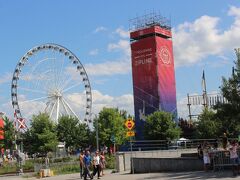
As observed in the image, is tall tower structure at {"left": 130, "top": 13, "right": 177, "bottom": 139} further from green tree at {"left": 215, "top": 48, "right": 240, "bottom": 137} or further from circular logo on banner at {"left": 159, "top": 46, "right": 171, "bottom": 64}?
green tree at {"left": 215, "top": 48, "right": 240, "bottom": 137}

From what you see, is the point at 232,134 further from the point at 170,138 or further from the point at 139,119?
the point at 139,119

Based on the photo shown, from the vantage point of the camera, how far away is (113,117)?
2655 inches

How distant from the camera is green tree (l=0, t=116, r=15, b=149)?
74.6m

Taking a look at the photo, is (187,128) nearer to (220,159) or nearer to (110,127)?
(110,127)

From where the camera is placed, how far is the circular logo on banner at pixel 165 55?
80481 mm

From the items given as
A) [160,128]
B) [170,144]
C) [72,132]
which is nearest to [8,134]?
[72,132]

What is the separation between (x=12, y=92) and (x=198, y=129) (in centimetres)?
2412

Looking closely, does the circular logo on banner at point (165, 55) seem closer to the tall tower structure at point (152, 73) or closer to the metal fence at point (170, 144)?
the tall tower structure at point (152, 73)

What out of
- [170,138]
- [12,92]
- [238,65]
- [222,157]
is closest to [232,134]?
[170,138]

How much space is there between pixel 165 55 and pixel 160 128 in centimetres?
2509

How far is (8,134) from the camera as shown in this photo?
74875 millimetres

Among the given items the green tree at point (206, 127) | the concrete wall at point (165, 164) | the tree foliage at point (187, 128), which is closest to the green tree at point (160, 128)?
the green tree at point (206, 127)

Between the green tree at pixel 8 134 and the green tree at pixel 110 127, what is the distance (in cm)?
1485

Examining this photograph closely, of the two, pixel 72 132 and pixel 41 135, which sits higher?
pixel 72 132
